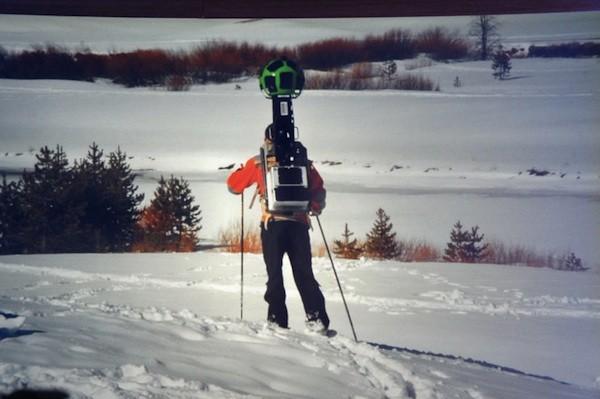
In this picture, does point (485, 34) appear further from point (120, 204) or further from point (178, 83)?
point (120, 204)

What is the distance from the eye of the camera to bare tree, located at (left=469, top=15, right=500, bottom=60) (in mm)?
3672

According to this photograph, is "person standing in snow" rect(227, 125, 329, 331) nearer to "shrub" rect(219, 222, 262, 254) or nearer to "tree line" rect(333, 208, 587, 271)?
"shrub" rect(219, 222, 262, 254)

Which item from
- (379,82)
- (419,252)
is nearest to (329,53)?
(379,82)

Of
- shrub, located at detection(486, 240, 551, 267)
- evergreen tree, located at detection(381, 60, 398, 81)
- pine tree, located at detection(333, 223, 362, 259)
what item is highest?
evergreen tree, located at detection(381, 60, 398, 81)

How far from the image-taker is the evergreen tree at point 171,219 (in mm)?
3496

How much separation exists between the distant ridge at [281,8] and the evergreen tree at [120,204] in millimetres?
728

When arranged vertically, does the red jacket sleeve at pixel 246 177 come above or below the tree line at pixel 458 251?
above

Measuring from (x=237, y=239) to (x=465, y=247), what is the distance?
42.1 inches

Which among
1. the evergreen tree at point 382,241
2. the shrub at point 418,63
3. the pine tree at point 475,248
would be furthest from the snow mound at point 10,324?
the shrub at point 418,63

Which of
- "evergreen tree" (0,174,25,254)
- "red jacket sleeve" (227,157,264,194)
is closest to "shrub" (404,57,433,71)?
"red jacket sleeve" (227,157,264,194)

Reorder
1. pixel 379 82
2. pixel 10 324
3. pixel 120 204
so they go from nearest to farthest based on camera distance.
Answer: pixel 10 324 → pixel 120 204 → pixel 379 82

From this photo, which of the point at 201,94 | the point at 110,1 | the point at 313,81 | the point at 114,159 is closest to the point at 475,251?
the point at 313,81

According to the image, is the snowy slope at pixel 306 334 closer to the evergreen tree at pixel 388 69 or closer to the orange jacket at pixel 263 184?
the orange jacket at pixel 263 184

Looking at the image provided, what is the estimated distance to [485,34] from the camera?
3.68 metres
